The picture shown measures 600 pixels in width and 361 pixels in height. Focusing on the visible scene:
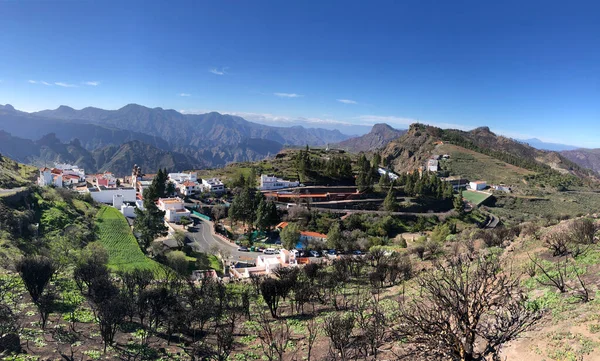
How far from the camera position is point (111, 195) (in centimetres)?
5750

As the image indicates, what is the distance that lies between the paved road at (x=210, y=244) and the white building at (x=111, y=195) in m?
15.7

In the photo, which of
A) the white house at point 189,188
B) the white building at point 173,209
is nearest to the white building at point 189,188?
the white house at point 189,188

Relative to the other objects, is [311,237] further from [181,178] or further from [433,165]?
[433,165]

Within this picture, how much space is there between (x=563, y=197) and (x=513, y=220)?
2720 cm

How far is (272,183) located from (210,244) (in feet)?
79.1

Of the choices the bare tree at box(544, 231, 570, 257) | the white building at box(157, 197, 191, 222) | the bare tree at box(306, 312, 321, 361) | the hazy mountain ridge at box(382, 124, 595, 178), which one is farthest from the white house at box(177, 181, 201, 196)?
the hazy mountain ridge at box(382, 124, 595, 178)

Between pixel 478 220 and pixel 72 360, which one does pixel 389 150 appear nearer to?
pixel 478 220

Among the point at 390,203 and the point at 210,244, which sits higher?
the point at 390,203

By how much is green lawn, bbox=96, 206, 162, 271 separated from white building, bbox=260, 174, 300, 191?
25.9 meters

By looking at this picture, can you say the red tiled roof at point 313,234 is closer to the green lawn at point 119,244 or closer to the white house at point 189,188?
the green lawn at point 119,244

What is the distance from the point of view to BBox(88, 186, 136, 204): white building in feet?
185

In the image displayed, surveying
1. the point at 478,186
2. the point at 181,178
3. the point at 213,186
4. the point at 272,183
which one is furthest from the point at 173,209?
the point at 478,186

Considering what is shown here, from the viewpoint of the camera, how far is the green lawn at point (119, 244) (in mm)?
30200

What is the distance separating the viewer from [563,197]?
261ft
